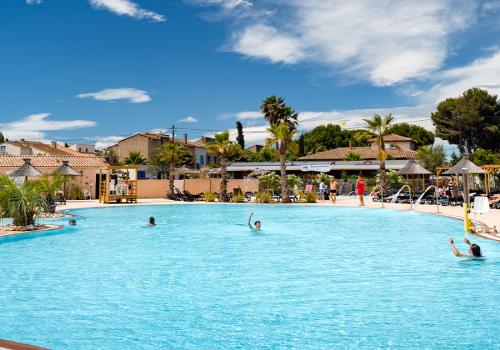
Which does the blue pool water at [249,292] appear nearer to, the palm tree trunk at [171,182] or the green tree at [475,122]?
the palm tree trunk at [171,182]

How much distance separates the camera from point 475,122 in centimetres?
6275

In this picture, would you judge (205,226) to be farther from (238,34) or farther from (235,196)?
(235,196)

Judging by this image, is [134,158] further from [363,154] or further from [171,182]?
[363,154]

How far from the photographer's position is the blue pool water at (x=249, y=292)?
20.2 feet

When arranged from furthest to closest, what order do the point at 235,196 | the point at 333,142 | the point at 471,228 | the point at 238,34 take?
the point at 333,142
the point at 235,196
the point at 238,34
the point at 471,228

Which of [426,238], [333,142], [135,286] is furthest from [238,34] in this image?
[333,142]

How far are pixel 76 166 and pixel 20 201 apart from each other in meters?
23.8

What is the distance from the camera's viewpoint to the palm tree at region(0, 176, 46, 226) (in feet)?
49.0

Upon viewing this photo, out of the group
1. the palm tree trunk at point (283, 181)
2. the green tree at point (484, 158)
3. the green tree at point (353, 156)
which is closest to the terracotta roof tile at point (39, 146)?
the green tree at point (353, 156)

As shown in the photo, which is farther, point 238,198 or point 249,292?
point 238,198

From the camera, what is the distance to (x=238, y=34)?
24.5 m

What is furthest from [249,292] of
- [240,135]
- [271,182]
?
[240,135]

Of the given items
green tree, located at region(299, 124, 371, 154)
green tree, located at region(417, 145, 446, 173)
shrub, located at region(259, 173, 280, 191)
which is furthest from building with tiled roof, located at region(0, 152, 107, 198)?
green tree, located at region(299, 124, 371, 154)

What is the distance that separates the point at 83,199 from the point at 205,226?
20.3m
